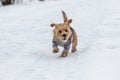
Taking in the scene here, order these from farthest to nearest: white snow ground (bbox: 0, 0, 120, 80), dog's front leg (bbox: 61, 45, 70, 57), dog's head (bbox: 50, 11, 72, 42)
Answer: dog's front leg (bbox: 61, 45, 70, 57), dog's head (bbox: 50, 11, 72, 42), white snow ground (bbox: 0, 0, 120, 80)

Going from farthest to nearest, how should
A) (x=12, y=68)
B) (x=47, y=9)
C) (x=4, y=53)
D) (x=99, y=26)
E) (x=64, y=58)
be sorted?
(x=47, y=9) < (x=99, y=26) < (x=4, y=53) < (x=64, y=58) < (x=12, y=68)

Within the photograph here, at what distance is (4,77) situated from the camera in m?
6.86

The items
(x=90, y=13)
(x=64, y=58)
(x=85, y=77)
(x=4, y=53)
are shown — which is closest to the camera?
(x=85, y=77)

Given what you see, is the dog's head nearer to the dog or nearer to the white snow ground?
the dog

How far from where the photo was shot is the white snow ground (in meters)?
6.98

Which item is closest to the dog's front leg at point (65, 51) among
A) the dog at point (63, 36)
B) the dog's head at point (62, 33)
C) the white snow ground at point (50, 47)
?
the dog at point (63, 36)

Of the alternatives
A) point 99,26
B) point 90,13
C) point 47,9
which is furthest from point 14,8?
point 99,26

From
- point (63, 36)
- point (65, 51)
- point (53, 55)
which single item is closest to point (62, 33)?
point (63, 36)

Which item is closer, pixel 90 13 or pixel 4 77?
pixel 4 77

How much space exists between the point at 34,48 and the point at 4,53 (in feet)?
2.35

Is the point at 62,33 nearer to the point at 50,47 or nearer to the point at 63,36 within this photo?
the point at 63,36

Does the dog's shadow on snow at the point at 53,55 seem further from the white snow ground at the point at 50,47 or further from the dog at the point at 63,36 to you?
the dog at the point at 63,36

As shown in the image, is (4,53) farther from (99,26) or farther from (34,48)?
(99,26)

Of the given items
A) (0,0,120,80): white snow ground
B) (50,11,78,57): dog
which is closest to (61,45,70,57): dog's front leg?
(50,11,78,57): dog
